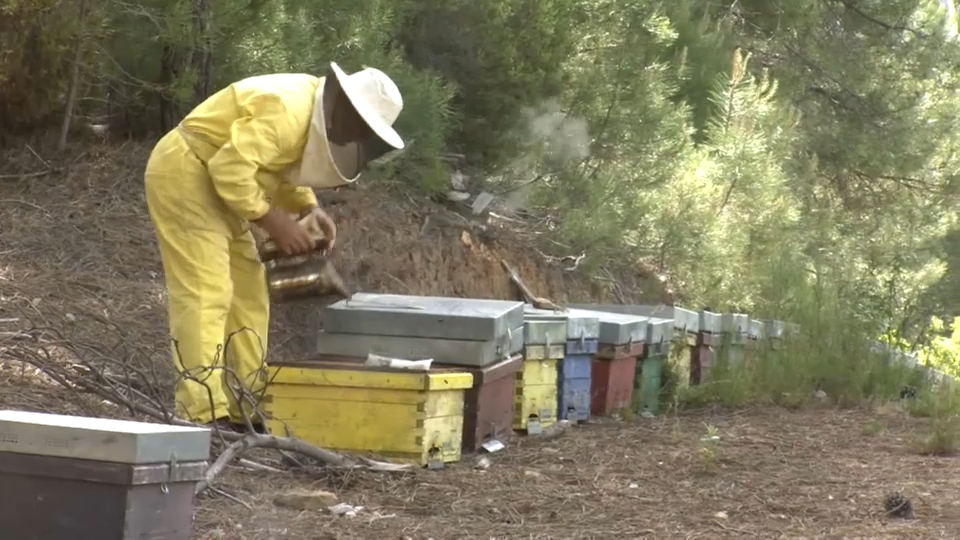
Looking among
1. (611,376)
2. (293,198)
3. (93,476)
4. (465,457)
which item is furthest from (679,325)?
(93,476)

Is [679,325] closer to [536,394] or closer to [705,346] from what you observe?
[705,346]

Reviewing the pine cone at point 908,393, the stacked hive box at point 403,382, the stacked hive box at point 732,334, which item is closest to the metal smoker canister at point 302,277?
the stacked hive box at point 403,382

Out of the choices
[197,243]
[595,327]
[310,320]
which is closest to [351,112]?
[197,243]

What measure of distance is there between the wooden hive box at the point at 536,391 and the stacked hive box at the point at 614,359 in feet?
1.50

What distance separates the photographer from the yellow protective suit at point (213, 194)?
4824mm

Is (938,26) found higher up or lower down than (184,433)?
higher up

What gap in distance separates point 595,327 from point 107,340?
228 cm

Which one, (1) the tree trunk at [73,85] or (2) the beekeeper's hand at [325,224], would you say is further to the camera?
(1) the tree trunk at [73,85]

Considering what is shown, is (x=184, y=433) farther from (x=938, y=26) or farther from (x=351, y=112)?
(x=938, y=26)

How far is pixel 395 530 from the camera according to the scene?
3896 millimetres

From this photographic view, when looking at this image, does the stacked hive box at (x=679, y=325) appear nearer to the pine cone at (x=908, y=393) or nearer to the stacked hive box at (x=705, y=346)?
the stacked hive box at (x=705, y=346)

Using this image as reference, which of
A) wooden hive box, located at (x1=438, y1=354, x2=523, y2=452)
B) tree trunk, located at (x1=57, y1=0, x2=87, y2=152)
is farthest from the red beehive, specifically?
tree trunk, located at (x1=57, y1=0, x2=87, y2=152)

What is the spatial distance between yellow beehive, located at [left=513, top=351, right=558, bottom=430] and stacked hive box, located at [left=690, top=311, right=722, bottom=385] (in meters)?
1.90

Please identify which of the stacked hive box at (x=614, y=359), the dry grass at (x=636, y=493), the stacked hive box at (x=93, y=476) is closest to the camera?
the stacked hive box at (x=93, y=476)
